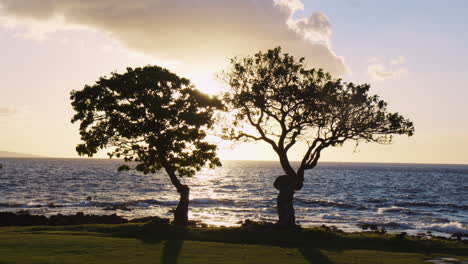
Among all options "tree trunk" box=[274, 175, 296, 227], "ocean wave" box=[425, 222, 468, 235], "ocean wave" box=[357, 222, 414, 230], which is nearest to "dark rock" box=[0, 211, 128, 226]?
"tree trunk" box=[274, 175, 296, 227]

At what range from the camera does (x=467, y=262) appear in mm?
20641

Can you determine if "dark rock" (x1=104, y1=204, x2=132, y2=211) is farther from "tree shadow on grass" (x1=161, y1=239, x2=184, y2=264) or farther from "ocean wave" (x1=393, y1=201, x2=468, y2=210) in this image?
"ocean wave" (x1=393, y1=201, x2=468, y2=210)

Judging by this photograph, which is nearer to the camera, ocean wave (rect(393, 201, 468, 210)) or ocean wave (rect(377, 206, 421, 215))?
ocean wave (rect(377, 206, 421, 215))

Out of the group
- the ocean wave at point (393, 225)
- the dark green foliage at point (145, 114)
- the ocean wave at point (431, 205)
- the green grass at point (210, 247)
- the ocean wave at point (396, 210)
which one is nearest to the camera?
the green grass at point (210, 247)

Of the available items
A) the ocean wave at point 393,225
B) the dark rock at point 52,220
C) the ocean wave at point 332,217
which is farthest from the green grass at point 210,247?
the ocean wave at point 332,217

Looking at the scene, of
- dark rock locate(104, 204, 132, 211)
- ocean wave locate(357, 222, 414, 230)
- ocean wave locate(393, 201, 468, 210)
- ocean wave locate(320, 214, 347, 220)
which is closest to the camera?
ocean wave locate(357, 222, 414, 230)

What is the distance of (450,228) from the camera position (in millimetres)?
48938

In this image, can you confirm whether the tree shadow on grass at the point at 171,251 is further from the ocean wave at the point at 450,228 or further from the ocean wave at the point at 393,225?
the ocean wave at the point at 450,228

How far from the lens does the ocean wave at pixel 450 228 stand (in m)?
47.6

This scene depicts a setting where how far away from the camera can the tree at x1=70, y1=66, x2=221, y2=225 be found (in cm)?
A: 3169

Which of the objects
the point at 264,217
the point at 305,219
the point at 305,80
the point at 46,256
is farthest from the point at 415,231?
the point at 46,256

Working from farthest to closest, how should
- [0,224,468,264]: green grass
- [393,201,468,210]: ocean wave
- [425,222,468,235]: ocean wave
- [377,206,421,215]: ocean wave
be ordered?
[393,201,468,210]: ocean wave → [377,206,421,215]: ocean wave → [425,222,468,235]: ocean wave → [0,224,468,264]: green grass

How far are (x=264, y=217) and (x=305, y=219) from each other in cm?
544

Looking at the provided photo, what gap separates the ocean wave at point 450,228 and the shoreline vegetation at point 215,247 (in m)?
21.7
